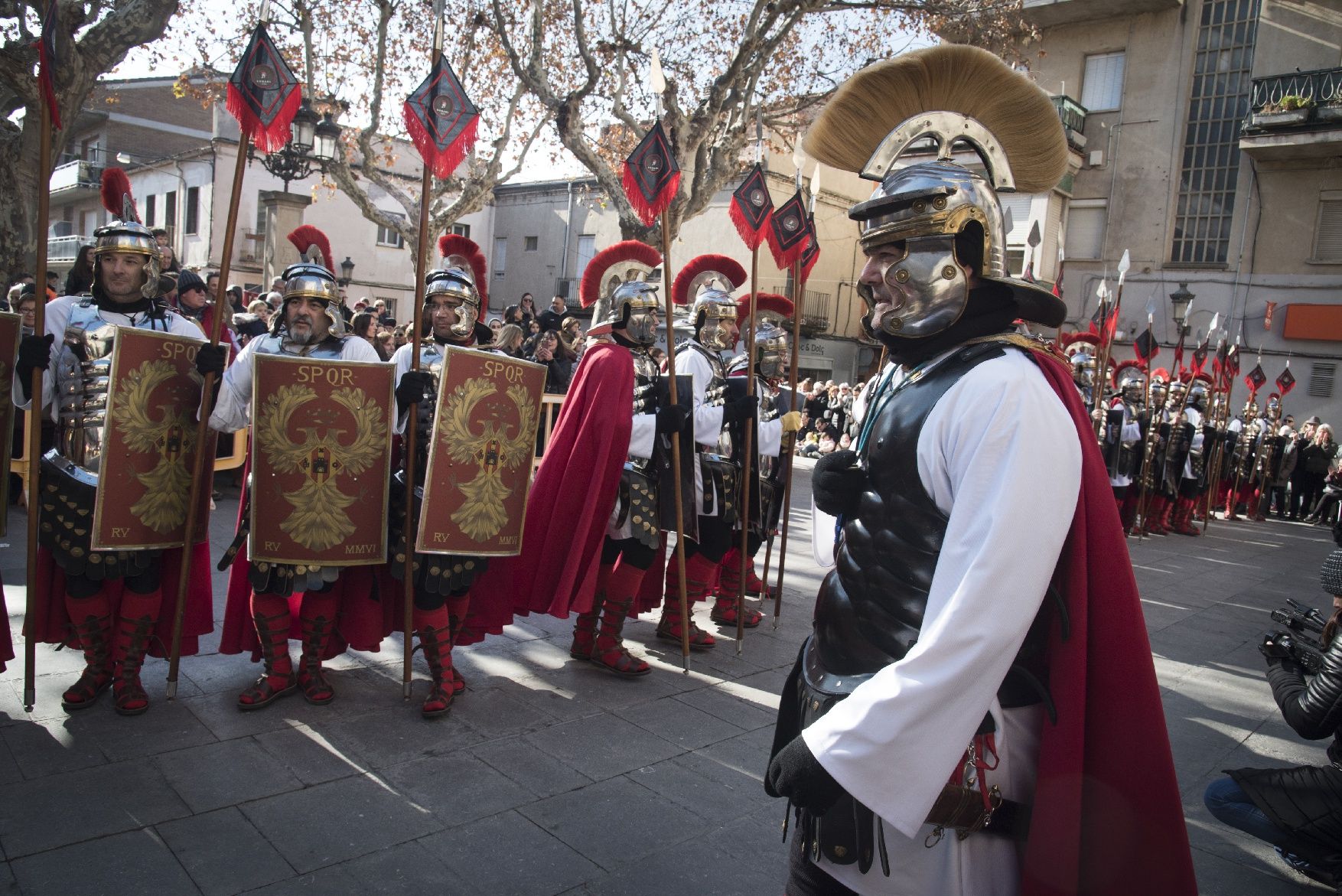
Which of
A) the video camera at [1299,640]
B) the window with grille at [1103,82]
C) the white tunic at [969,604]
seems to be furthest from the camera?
the window with grille at [1103,82]

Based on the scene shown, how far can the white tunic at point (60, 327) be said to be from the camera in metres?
3.81

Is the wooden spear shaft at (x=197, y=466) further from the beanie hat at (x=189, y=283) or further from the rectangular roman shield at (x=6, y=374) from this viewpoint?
the beanie hat at (x=189, y=283)

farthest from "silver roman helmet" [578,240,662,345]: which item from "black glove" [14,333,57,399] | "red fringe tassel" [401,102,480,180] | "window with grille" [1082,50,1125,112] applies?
"window with grille" [1082,50,1125,112]

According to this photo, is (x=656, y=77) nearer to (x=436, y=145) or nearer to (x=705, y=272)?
(x=436, y=145)

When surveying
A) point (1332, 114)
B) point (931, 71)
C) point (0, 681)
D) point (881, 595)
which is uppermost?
point (1332, 114)

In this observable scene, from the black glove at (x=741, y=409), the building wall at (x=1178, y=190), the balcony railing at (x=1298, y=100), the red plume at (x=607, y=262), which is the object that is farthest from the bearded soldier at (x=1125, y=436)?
the balcony railing at (x=1298, y=100)

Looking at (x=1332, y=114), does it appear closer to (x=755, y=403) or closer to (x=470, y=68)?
(x=470, y=68)

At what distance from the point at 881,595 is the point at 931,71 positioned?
1.19 meters

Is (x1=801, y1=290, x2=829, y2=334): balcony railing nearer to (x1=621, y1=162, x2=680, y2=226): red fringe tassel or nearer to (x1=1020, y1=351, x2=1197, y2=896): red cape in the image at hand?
(x1=621, y1=162, x2=680, y2=226): red fringe tassel

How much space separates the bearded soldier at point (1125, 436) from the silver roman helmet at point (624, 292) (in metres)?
7.29

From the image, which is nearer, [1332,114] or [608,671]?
[608,671]

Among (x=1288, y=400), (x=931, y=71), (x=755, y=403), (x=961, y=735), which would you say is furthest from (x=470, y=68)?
(x=1288, y=400)

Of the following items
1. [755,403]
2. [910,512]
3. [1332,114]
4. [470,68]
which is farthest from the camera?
[1332,114]

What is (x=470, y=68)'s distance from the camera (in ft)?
49.3
